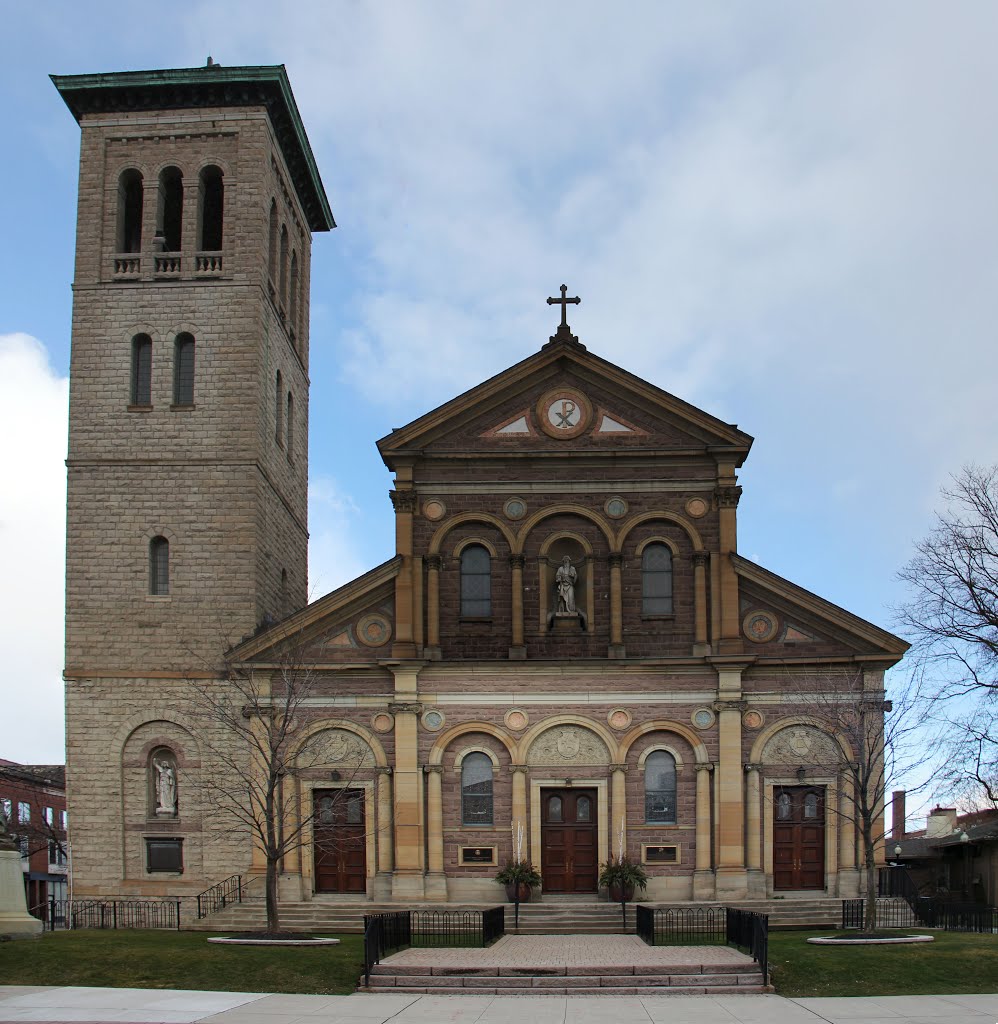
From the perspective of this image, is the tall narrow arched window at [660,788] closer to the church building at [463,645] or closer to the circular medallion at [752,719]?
the church building at [463,645]

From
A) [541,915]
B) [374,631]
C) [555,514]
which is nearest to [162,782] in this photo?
[374,631]

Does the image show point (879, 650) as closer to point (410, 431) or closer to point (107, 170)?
point (410, 431)

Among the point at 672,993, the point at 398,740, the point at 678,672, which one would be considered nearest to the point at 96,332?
the point at 398,740

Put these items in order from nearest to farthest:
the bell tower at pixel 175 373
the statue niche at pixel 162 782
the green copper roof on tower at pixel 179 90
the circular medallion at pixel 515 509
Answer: the statue niche at pixel 162 782, the circular medallion at pixel 515 509, the bell tower at pixel 175 373, the green copper roof on tower at pixel 179 90

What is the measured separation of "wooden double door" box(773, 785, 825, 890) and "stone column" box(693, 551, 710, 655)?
407cm

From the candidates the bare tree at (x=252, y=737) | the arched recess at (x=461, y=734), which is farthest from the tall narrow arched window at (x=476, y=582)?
the bare tree at (x=252, y=737)

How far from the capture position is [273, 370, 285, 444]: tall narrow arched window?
41.2m

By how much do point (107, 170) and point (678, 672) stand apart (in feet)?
69.4

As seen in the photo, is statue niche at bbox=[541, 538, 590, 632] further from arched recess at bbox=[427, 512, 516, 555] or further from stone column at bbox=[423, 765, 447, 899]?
stone column at bbox=[423, 765, 447, 899]

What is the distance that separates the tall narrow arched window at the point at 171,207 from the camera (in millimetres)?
40125

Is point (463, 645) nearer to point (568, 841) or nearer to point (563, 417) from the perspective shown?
point (568, 841)

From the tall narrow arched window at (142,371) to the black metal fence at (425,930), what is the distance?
52.0 ft

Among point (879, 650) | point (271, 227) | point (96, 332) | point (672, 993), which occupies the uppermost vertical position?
point (271, 227)

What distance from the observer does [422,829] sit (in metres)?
35.2
